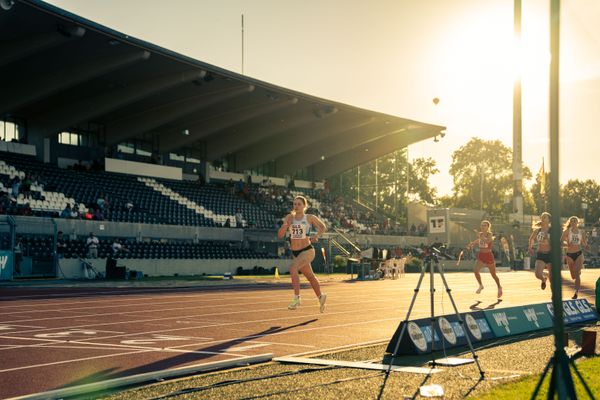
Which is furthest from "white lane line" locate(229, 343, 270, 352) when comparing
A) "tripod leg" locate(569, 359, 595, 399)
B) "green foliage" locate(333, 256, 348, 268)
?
"green foliage" locate(333, 256, 348, 268)

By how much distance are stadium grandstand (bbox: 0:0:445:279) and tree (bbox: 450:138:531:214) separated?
58.8m

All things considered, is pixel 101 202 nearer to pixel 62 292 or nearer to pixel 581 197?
pixel 62 292

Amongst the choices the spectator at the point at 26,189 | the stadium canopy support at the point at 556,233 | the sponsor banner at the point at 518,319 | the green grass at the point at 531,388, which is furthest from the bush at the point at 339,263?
the stadium canopy support at the point at 556,233

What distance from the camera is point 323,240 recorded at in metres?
50.7

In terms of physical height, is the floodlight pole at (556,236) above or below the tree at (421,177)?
below

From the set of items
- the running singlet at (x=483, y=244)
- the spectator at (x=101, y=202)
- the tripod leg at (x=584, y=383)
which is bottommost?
the tripod leg at (x=584, y=383)

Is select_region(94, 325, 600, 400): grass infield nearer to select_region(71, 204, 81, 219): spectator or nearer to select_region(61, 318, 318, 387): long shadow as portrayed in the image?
select_region(61, 318, 318, 387): long shadow

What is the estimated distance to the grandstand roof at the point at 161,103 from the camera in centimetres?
3656

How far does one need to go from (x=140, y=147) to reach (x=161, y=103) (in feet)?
17.8

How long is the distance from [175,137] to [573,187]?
113731mm

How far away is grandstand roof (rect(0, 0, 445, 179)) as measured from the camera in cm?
3656

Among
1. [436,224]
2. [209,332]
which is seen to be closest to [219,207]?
[436,224]

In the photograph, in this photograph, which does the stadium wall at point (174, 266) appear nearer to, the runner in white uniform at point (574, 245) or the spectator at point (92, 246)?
the spectator at point (92, 246)

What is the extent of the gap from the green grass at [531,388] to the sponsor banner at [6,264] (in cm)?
2702
